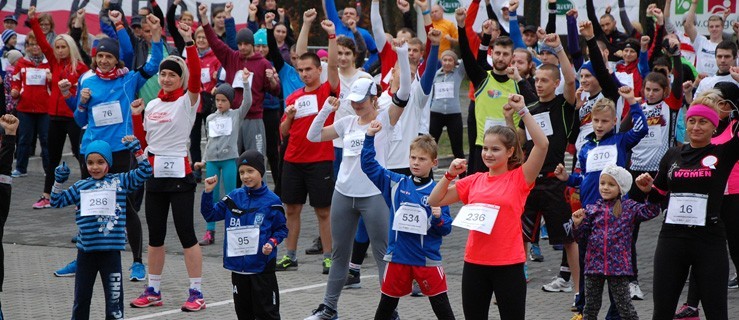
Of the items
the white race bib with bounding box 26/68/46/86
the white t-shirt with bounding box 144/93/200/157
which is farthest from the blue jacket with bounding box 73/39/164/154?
the white race bib with bounding box 26/68/46/86

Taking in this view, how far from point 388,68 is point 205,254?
267cm

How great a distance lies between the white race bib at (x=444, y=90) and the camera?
13861mm

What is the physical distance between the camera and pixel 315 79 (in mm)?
10250

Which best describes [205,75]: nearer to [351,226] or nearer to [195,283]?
[195,283]

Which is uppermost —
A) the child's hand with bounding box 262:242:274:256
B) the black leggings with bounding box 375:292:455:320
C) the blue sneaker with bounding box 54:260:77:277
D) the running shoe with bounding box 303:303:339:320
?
the child's hand with bounding box 262:242:274:256

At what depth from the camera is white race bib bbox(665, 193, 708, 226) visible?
6.96 meters

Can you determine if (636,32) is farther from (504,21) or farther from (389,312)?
(389,312)

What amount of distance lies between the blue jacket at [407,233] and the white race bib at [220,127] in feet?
13.6

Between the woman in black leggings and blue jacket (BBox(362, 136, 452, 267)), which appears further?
blue jacket (BBox(362, 136, 452, 267))

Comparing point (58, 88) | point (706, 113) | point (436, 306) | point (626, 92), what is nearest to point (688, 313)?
point (626, 92)

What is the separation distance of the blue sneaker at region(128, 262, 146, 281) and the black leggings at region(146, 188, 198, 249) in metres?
1.05

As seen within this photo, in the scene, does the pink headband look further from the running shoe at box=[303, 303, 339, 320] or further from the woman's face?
the woman's face

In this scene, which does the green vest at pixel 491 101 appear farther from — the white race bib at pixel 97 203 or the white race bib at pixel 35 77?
the white race bib at pixel 35 77

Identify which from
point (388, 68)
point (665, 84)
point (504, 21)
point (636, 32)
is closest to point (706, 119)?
point (665, 84)
